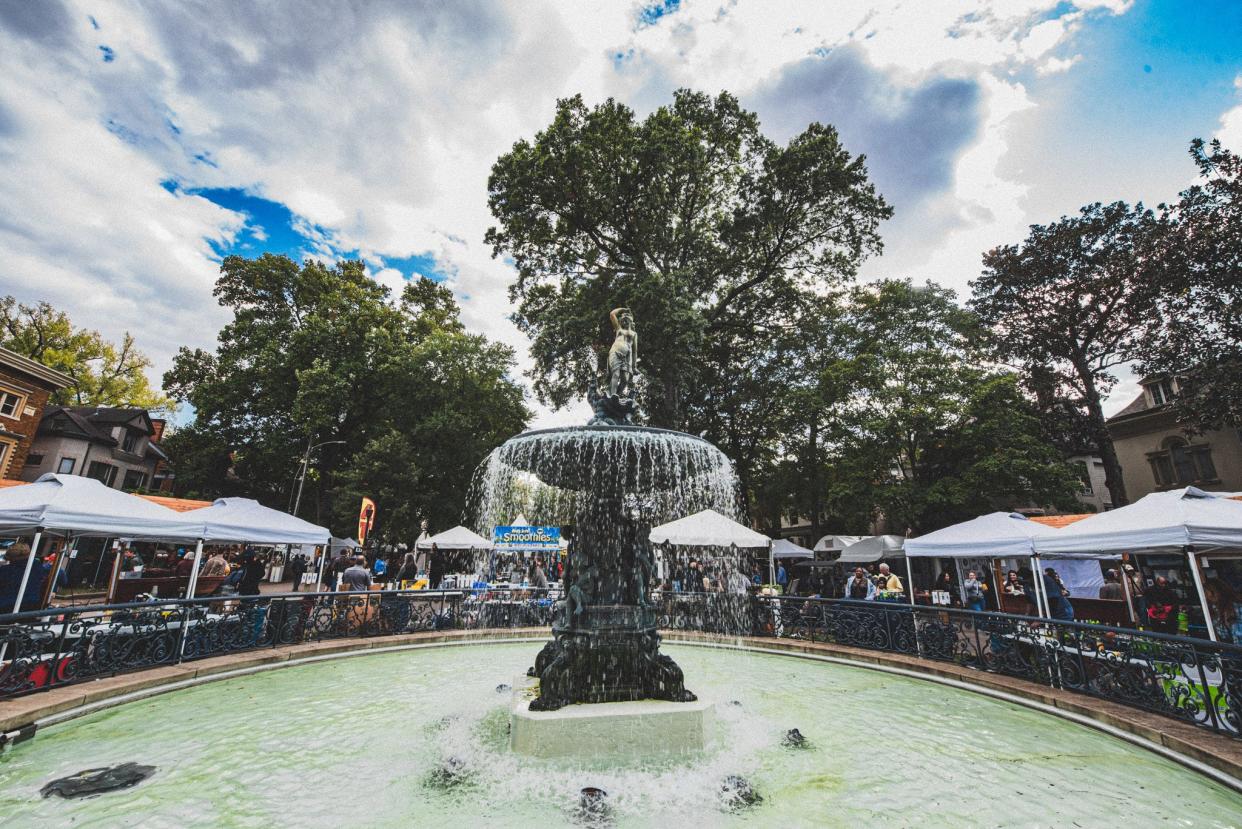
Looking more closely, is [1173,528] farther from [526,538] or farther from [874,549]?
[526,538]

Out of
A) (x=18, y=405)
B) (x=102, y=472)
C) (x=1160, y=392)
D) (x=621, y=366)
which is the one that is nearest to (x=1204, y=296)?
(x=1160, y=392)

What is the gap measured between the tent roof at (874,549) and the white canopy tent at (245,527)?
2197 centimetres

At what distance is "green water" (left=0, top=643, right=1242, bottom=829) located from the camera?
141 inches

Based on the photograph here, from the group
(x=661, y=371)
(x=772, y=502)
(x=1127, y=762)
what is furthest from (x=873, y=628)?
(x=772, y=502)

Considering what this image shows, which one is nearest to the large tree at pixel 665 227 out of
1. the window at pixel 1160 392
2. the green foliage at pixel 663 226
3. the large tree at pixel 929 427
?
the green foliage at pixel 663 226

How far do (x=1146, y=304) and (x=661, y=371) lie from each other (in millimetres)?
21740

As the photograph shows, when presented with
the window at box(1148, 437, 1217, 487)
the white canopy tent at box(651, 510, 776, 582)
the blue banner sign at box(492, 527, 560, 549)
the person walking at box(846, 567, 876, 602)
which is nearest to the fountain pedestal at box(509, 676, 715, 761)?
the white canopy tent at box(651, 510, 776, 582)

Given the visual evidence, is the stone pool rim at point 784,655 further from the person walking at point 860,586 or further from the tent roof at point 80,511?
the person walking at point 860,586

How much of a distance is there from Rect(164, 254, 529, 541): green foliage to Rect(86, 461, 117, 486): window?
Answer: 5.16 meters

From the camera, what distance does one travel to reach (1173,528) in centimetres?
674

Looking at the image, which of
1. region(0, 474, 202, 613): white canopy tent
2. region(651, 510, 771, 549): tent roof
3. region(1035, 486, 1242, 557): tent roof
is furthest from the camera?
region(651, 510, 771, 549): tent roof

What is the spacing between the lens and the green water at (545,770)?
3588 millimetres

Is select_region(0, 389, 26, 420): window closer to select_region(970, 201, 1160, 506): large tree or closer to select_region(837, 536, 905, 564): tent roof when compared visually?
select_region(837, 536, 905, 564): tent roof

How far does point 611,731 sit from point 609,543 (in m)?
2.03
